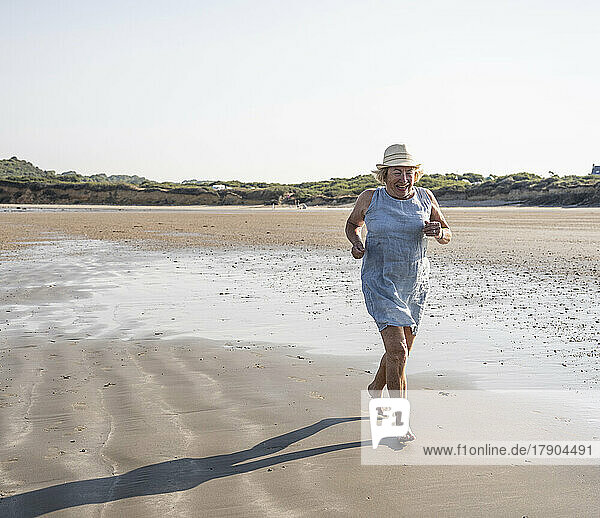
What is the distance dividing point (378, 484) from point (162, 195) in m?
91.2

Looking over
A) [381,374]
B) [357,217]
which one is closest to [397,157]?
A: [357,217]

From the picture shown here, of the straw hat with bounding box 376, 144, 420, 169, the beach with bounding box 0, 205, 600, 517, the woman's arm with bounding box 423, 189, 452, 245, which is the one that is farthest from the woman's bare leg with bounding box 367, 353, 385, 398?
the straw hat with bounding box 376, 144, 420, 169

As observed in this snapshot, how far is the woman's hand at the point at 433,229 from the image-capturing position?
4.53 metres

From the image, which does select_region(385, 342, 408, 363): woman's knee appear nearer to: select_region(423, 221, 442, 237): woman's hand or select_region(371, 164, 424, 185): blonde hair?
select_region(423, 221, 442, 237): woman's hand

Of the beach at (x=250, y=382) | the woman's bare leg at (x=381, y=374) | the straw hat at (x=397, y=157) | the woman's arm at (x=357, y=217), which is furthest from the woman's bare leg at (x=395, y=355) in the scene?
the straw hat at (x=397, y=157)

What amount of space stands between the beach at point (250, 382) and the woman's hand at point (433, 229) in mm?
1420

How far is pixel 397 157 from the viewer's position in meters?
4.59

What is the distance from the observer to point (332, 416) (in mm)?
5020

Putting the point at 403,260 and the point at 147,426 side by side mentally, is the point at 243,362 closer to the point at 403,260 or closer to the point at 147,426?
the point at 147,426

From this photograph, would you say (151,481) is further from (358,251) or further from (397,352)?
(358,251)

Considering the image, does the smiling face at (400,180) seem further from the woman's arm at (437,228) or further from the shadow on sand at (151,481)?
the shadow on sand at (151,481)

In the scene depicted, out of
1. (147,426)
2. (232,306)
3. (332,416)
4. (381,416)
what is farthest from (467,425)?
(232,306)

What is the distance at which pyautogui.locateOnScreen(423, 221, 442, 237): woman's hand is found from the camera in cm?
453

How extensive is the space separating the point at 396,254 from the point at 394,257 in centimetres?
2
